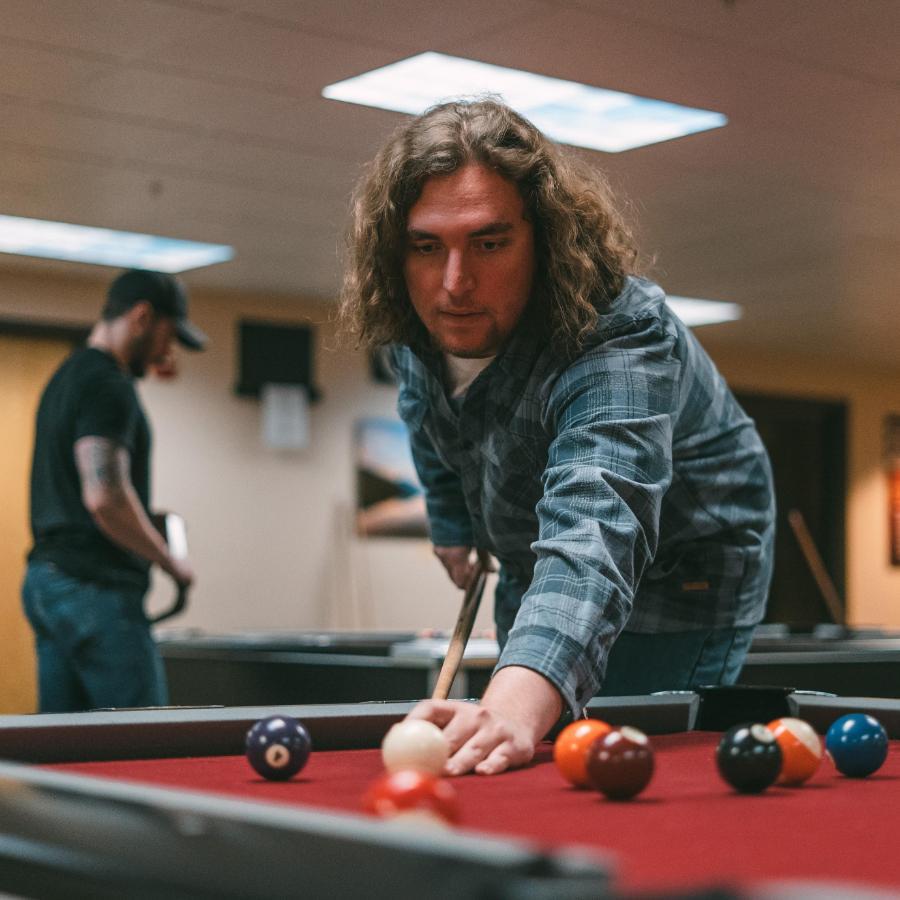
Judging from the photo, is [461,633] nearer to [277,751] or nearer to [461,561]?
[461,561]

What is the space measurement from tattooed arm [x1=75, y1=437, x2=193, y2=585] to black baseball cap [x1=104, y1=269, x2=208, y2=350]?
0.40 m

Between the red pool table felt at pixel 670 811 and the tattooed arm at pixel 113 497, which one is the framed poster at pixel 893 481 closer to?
the tattooed arm at pixel 113 497

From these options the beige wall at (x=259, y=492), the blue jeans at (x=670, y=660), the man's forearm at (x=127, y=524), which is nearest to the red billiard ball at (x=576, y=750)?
the blue jeans at (x=670, y=660)

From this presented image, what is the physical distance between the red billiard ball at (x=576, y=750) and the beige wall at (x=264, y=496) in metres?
6.40

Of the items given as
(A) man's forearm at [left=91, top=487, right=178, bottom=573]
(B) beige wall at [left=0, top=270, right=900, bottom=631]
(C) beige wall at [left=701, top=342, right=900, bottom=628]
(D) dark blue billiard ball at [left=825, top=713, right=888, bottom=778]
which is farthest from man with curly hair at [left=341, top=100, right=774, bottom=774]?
(C) beige wall at [left=701, top=342, right=900, bottom=628]

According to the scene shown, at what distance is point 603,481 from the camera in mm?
1705

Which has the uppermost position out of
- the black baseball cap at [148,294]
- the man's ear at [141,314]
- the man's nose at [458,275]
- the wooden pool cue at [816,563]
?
the black baseball cap at [148,294]

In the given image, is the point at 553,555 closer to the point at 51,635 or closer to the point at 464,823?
the point at 464,823

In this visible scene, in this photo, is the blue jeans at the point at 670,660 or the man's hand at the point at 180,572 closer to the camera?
the blue jeans at the point at 670,660

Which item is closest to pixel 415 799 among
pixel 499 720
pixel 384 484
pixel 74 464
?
pixel 499 720

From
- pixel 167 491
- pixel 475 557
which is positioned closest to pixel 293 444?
pixel 167 491

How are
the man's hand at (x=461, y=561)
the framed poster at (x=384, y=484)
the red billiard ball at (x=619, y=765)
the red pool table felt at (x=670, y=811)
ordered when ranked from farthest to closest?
the framed poster at (x=384, y=484)
the man's hand at (x=461, y=561)
the red billiard ball at (x=619, y=765)
the red pool table felt at (x=670, y=811)

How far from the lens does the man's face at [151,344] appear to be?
393cm

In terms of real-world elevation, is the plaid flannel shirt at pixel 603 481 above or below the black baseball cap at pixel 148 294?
below
